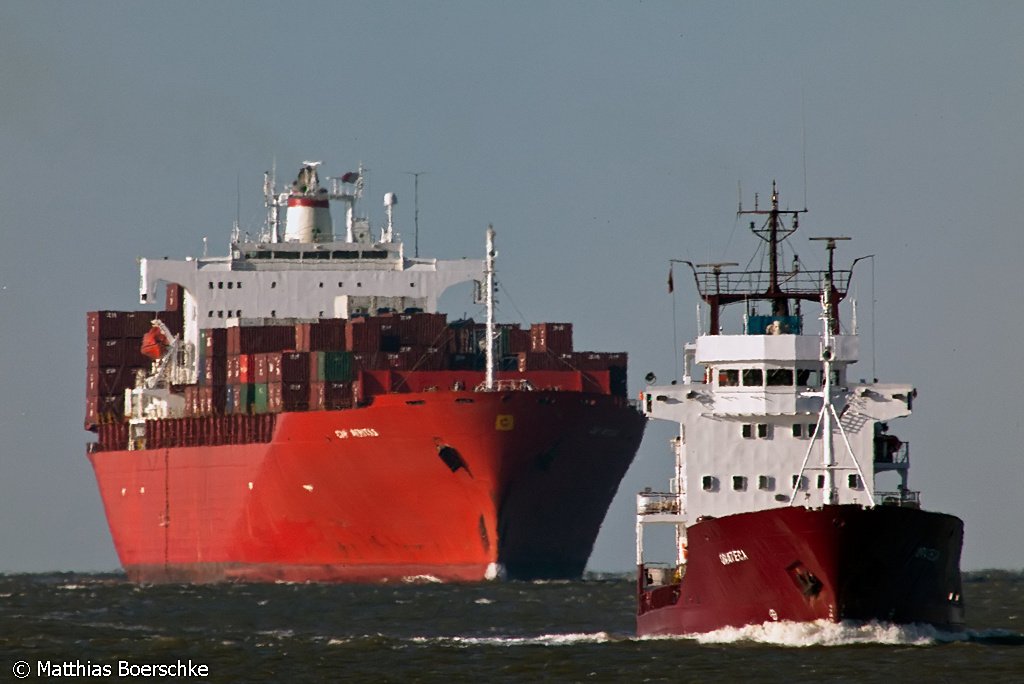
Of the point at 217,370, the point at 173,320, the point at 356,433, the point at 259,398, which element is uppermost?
the point at 173,320

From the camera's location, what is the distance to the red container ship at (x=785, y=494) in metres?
36.9

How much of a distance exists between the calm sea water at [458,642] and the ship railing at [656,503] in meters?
2.63

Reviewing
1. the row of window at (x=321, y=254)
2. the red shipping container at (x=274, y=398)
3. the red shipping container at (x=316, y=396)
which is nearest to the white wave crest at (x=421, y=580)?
the red shipping container at (x=316, y=396)

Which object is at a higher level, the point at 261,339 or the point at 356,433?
the point at 261,339

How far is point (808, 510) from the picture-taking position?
36688 millimetres

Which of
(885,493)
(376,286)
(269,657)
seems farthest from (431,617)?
(376,286)

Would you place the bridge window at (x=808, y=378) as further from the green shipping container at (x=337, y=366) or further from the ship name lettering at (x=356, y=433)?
the green shipping container at (x=337, y=366)

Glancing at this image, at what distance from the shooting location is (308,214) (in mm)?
97062

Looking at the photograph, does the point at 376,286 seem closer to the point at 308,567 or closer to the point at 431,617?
the point at 308,567

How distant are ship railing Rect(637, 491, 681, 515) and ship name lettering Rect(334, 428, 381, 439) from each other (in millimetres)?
28167

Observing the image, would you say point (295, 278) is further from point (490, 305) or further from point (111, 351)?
point (490, 305)

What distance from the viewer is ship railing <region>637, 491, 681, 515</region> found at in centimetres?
4278

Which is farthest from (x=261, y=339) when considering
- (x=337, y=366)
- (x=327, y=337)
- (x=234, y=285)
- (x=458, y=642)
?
(x=458, y=642)

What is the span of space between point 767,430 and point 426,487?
97.4 ft
